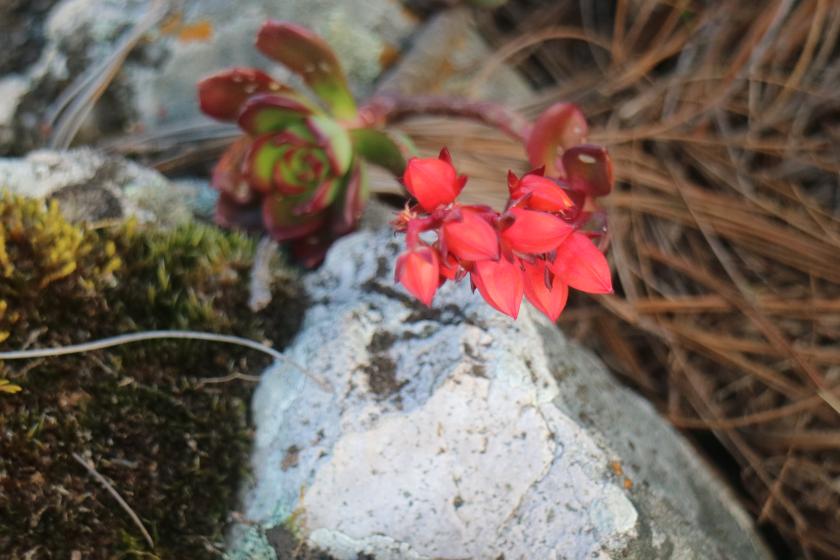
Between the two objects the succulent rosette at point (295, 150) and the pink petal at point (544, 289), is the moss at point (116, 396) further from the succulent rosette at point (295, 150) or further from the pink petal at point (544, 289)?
the pink petal at point (544, 289)

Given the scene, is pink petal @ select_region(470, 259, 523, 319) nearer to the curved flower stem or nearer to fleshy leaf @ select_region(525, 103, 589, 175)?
fleshy leaf @ select_region(525, 103, 589, 175)

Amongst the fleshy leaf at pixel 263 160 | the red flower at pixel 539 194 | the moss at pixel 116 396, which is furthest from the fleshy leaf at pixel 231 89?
the red flower at pixel 539 194

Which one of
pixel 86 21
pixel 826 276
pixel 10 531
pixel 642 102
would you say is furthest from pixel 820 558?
pixel 86 21

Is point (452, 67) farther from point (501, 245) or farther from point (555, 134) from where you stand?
point (501, 245)

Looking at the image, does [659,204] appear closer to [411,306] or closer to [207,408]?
[411,306]

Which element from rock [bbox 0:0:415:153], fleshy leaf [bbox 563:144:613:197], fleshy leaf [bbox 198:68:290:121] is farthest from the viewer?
rock [bbox 0:0:415:153]

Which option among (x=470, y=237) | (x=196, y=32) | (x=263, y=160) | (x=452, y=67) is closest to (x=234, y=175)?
(x=263, y=160)

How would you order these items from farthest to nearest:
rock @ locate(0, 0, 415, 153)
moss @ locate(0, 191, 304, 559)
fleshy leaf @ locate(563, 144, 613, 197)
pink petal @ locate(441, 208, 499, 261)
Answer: rock @ locate(0, 0, 415, 153) → fleshy leaf @ locate(563, 144, 613, 197) → moss @ locate(0, 191, 304, 559) → pink petal @ locate(441, 208, 499, 261)

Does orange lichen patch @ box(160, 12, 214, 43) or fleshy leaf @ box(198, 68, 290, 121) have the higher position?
fleshy leaf @ box(198, 68, 290, 121)

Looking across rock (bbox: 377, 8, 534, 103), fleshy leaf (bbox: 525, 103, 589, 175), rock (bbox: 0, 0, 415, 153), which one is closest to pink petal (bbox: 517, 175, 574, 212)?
fleshy leaf (bbox: 525, 103, 589, 175)
